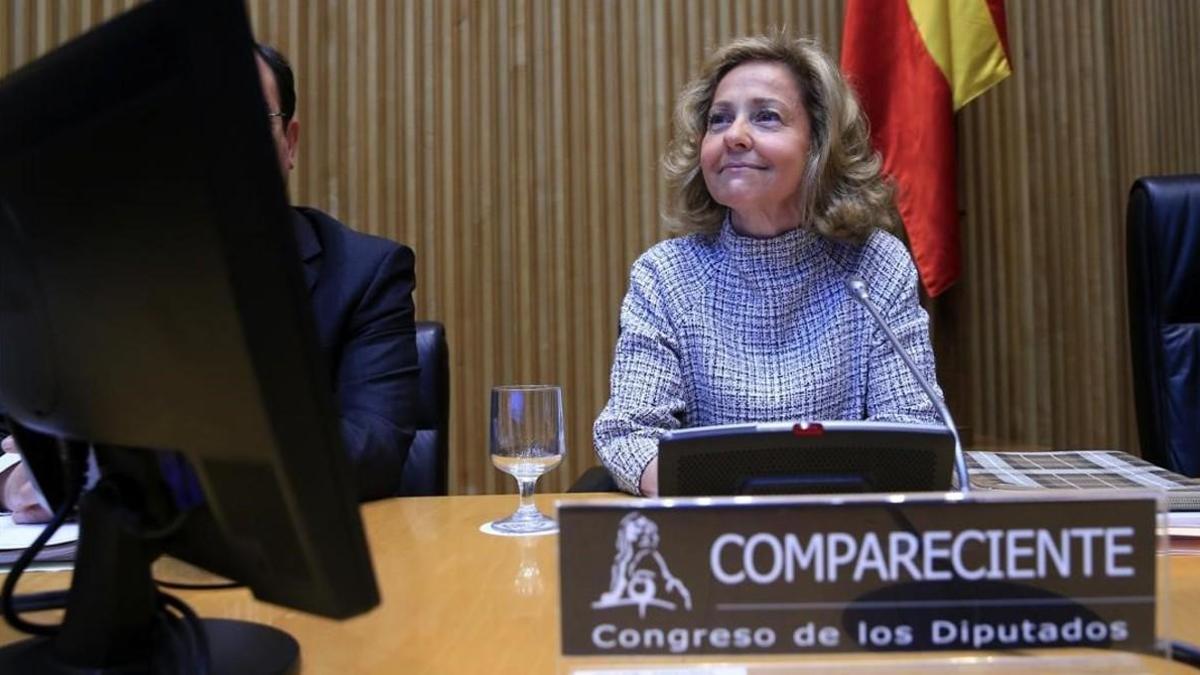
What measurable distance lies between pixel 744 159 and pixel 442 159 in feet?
4.67

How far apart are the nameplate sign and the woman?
102cm

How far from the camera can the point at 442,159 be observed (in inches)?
121

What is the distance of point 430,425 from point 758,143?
2.88 ft

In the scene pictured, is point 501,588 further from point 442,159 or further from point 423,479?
point 442,159

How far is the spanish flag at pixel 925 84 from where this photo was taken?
2.75 meters

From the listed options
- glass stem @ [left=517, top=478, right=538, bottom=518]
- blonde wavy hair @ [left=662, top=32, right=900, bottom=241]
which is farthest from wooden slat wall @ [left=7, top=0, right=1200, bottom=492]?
glass stem @ [left=517, top=478, right=538, bottom=518]

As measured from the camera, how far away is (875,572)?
0.59 m

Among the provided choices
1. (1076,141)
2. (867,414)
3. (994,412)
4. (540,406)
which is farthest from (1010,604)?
(1076,141)

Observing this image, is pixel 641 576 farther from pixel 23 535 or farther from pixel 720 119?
pixel 720 119

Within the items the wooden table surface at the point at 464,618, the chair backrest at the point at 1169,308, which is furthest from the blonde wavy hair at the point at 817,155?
the wooden table surface at the point at 464,618

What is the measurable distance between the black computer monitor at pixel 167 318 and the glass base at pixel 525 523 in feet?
1.87

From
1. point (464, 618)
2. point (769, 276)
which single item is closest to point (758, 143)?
point (769, 276)

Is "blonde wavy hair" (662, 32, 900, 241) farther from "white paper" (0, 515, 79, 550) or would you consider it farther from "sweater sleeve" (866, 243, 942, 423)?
"white paper" (0, 515, 79, 550)

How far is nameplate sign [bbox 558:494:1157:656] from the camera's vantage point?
1.95 feet
